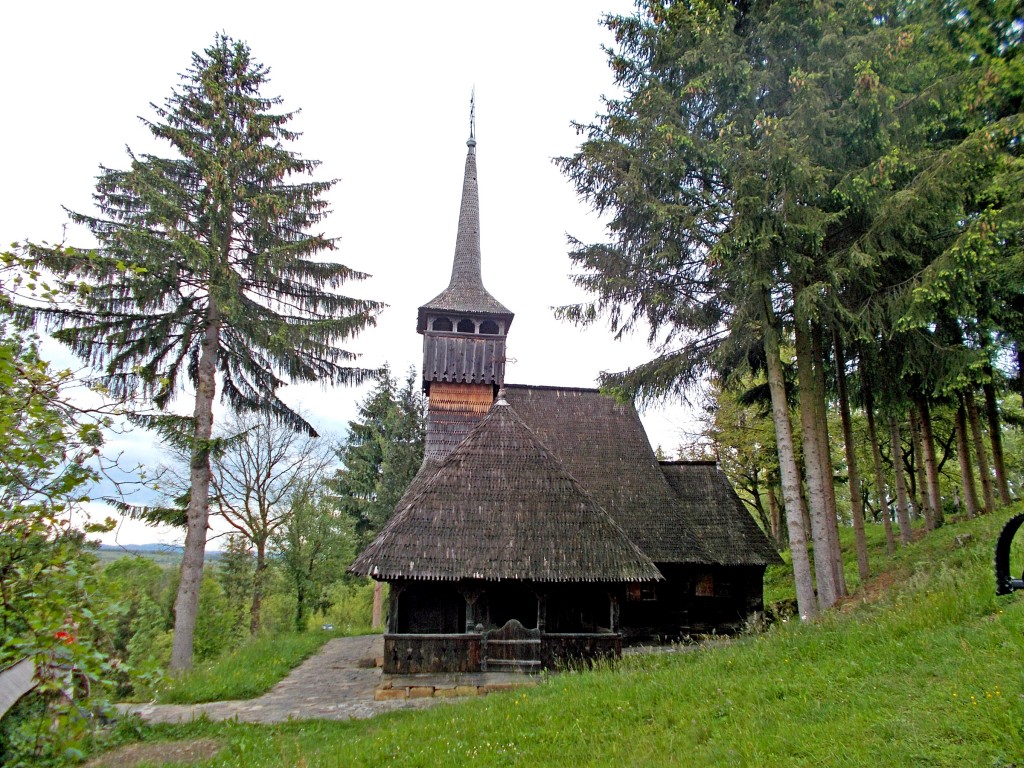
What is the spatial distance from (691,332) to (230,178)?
11.4 m

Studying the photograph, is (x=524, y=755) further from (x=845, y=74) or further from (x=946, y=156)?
(x=845, y=74)

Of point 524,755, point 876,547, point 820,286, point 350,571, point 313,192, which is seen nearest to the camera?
point 524,755

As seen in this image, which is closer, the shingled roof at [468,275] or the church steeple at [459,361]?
the church steeple at [459,361]

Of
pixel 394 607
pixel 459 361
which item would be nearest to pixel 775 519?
pixel 459 361

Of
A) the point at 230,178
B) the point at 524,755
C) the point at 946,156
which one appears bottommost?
the point at 524,755

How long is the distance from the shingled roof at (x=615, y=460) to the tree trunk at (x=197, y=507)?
28.3 ft

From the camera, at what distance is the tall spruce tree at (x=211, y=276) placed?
43.0 feet

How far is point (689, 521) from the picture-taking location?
1619 cm

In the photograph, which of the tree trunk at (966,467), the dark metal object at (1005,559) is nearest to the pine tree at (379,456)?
the tree trunk at (966,467)

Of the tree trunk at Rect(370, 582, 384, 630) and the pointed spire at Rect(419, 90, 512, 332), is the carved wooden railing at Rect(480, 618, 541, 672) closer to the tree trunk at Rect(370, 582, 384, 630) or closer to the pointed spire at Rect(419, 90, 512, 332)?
the pointed spire at Rect(419, 90, 512, 332)

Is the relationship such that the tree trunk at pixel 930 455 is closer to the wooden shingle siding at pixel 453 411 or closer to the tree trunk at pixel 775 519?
the tree trunk at pixel 775 519

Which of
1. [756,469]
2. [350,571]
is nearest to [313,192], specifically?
[350,571]

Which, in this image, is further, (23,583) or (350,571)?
(350,571)

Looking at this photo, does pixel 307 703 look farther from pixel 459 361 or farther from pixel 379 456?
pixel 379 456
